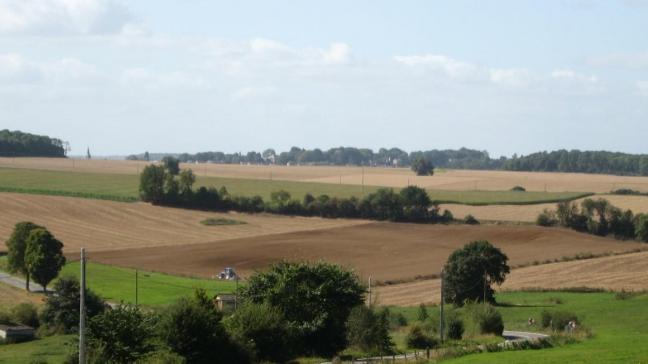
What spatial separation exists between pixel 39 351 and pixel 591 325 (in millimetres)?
27470

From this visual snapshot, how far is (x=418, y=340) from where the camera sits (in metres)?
45.9

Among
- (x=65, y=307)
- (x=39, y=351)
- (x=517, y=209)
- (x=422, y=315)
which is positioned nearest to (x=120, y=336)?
(x=39, y=351)

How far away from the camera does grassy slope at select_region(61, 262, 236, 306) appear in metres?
63.5

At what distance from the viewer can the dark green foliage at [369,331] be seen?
43.2 m

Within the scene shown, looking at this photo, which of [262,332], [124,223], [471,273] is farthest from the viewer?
[124,223]

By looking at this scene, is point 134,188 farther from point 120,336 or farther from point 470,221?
point 120,336

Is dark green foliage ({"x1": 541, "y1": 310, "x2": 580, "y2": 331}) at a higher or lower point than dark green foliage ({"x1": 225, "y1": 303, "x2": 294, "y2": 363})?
lower

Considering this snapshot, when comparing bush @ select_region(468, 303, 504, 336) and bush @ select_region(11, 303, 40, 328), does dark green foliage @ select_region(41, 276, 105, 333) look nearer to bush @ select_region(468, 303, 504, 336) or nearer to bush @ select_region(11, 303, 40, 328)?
bush @ select_region(11, 303, 40, 328)

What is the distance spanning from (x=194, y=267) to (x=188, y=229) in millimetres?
23646

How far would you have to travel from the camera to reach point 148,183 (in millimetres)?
118625

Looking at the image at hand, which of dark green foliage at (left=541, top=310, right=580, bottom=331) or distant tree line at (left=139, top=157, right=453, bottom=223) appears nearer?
dark green foliage at (left=541, top=310, right=580, bottom=331)

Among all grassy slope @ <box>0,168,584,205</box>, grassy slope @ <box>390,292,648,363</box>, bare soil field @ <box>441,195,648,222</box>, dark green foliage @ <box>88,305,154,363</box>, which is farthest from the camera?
grassy slope @ <box>0,168,584,205</box>

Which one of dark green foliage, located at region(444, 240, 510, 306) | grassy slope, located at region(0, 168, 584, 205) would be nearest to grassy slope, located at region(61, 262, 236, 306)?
dark green foliage, located at region(444, 240, 510, 306)

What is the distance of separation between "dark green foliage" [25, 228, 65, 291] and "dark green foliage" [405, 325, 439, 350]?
1270 inches
